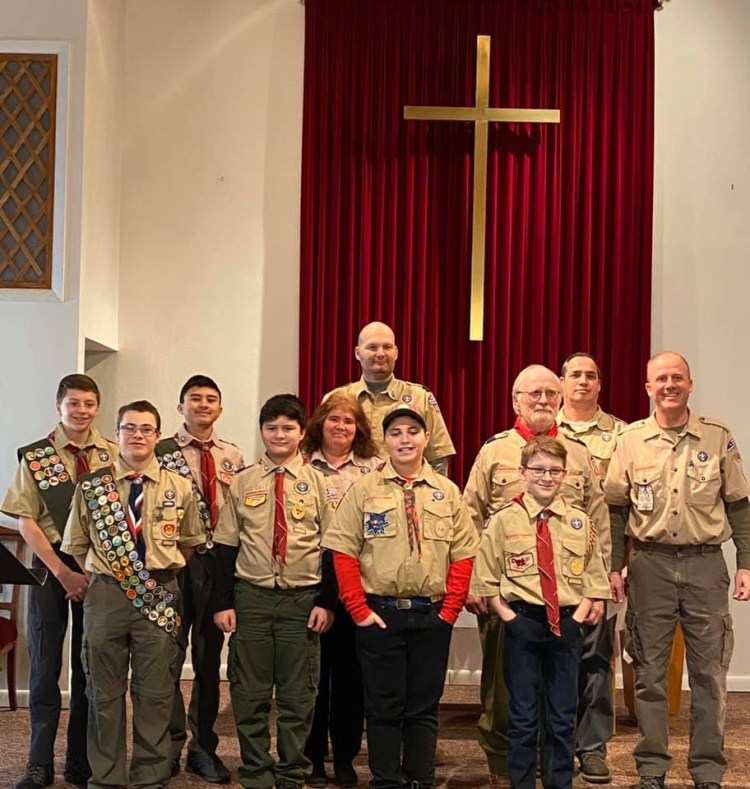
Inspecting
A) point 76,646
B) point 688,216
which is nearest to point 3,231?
point 76,646

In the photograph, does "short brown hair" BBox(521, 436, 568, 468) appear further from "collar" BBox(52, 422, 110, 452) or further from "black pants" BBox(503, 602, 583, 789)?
"collar" BBox(52, 422, 110, 452)

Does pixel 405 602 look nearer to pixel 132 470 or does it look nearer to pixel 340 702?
pixel 340 702

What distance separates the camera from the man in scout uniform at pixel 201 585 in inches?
159

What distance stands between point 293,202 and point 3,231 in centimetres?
145

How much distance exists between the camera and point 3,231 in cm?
506

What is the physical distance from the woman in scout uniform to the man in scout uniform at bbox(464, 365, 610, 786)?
0.43m

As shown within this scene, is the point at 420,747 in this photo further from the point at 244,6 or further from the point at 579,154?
the point at 244,6

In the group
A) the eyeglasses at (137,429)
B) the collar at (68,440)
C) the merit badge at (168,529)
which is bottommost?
the merit badge at (168,529)

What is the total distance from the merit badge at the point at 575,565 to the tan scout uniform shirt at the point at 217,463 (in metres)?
1.29

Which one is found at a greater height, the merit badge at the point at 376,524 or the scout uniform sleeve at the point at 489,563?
the merit badge at the point at 376,524

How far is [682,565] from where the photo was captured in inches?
154

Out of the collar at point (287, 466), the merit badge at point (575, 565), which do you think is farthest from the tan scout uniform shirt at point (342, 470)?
the merit badge at point (575, 565)

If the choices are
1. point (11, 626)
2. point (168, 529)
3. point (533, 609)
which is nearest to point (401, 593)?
point (533, 609)

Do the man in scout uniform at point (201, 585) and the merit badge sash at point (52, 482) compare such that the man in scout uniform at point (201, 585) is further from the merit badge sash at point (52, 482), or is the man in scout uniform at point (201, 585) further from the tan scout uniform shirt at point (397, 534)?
the tan scout uniform shirt at point (397, 534)
